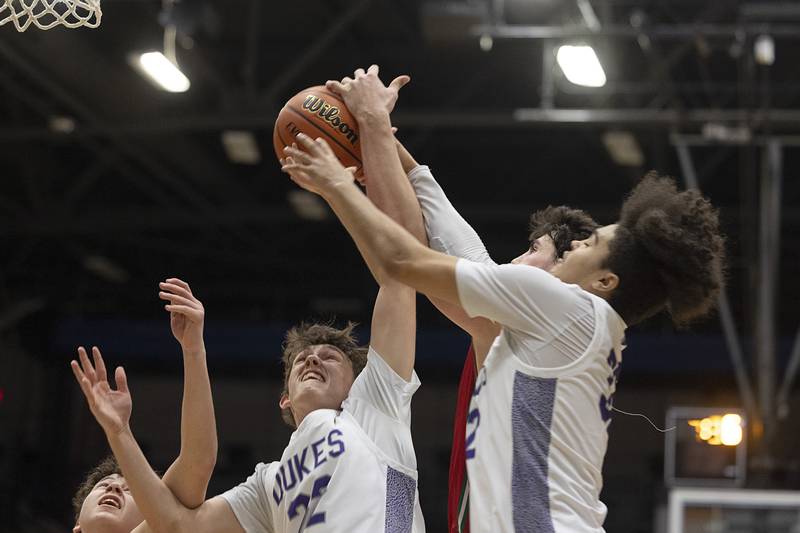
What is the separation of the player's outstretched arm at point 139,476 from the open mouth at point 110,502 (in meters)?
0.32

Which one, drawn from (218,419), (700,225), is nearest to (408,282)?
(700,225)

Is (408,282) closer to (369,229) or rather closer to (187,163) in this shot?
(369,229)

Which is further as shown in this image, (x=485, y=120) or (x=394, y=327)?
(x=485, y=120)

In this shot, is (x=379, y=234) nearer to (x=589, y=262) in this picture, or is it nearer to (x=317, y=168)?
(x=317, y=168)

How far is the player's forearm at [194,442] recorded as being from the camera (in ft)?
11.2

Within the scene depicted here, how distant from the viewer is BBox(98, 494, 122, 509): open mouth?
12.2 ft

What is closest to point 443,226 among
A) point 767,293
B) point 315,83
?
point 767,293

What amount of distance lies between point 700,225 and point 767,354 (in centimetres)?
756

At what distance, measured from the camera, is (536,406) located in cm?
256

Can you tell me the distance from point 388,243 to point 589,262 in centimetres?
48

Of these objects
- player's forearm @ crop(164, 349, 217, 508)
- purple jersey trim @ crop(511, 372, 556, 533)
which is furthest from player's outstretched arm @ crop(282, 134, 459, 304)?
player's forearm @ crop(164, 349, 217, 508)

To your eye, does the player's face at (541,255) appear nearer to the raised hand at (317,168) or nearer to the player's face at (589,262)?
the player's face at (589,262)

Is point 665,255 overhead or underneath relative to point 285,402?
overhead

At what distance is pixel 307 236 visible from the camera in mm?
15438
